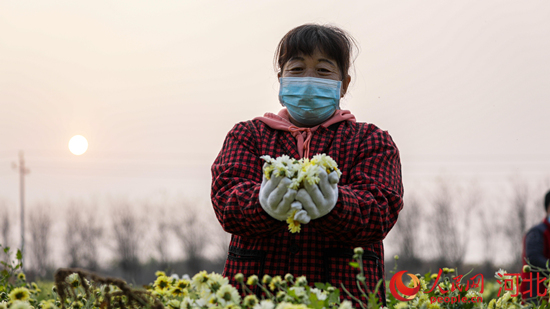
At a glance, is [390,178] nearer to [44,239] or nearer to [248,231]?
[248,231]

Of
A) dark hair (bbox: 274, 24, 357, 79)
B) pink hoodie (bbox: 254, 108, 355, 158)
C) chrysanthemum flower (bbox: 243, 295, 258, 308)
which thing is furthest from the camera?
dark hair (bbox: 274, 24, 357, 79)

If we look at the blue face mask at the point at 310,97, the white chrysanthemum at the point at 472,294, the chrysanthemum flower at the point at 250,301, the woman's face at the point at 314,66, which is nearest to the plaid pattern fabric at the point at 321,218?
the blue face mask at the point at 310,97

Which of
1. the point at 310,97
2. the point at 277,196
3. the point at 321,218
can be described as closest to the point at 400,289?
the point at 321,218

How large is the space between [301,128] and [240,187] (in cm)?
54

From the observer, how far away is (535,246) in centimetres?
564

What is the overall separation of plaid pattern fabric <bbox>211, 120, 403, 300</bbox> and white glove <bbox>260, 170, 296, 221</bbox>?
0.24 ft

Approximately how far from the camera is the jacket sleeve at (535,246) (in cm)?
560

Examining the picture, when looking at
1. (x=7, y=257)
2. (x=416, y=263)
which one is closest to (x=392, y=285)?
(x=7, y=257)

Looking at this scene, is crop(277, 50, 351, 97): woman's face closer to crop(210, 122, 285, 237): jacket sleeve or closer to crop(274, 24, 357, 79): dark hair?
crop(274, 24, 357, 79): dark hair

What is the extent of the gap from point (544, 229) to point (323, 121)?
4.16 m

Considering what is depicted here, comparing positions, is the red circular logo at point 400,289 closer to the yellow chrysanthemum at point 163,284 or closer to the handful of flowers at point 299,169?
the handful of flowers at point 299,169

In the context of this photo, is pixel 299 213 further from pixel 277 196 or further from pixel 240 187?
pixel 240 187

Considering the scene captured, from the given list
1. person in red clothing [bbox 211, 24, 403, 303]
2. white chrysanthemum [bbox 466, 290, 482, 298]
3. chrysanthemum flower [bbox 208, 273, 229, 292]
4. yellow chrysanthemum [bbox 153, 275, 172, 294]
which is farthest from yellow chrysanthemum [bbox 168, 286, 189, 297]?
white chrysanthemum [bbox 466, 290, 482, 298]

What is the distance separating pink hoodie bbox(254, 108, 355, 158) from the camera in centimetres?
239
